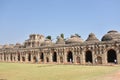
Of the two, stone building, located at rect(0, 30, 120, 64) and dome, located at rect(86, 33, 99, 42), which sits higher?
dome, located at rect(86, 33, 99, 42)

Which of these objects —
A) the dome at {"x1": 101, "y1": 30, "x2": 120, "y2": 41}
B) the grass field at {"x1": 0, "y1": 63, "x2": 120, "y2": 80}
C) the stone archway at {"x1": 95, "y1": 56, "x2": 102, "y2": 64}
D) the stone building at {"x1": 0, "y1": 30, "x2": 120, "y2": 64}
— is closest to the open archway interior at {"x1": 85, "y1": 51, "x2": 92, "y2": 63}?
the stone building at {"x1": 0, "y1": 30, "x2": 120, "y2": 64}

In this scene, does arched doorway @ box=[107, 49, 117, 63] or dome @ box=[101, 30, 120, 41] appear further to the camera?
arched doorway @ box=[107, 49, 117, 63]

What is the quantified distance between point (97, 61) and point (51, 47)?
13.4 meters

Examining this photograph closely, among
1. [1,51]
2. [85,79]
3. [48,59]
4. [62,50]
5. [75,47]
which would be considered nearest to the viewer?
[85,79]

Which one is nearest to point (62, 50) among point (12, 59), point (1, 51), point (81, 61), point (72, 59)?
point (72, 59)

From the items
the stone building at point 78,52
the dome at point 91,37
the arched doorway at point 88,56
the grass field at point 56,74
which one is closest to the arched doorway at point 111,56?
the stone building at point 78,52

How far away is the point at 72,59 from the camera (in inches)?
1834

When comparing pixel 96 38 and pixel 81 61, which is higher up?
pixel 96 38

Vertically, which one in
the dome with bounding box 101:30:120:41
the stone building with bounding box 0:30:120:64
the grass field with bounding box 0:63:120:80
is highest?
the dome with bounding box 101:30:120:41

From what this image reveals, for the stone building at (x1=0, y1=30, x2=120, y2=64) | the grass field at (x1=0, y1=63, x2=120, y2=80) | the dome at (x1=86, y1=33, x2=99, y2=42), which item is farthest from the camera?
the dome at (x1=86, y1=33, x2=99, y2=42)

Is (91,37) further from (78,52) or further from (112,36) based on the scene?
(112,36)

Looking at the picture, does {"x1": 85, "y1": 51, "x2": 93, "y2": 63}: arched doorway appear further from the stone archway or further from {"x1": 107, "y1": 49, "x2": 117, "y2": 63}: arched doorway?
{"x1": 107, "y1": 49, "x2": 117, "y2": 63}: arched doorway

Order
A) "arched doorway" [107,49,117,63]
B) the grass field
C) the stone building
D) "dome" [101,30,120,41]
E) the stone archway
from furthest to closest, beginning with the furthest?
"arched doorway" [107,49,117,63], "dome" [101,30,120,41], the stone archway, the stone building, the grass field

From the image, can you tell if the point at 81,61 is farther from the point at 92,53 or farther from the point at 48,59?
the point at 48,59
